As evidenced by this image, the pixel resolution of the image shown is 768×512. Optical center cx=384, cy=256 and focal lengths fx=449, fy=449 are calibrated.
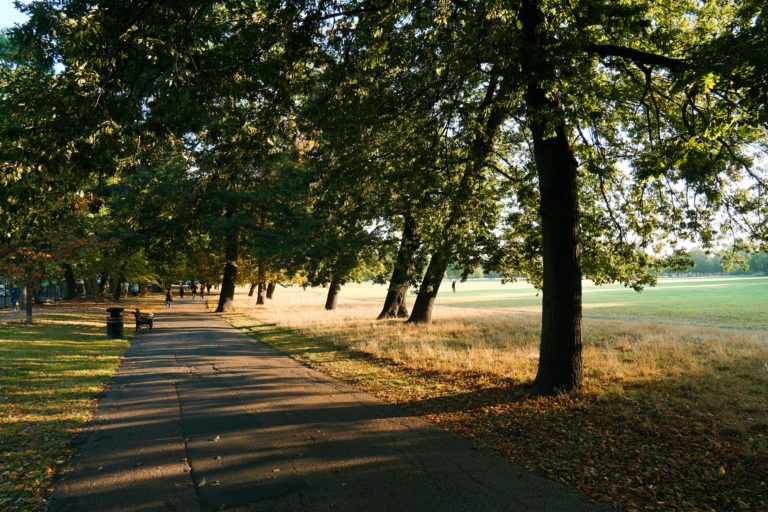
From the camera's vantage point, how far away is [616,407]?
24.0 feet

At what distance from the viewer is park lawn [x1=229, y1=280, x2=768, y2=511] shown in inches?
197

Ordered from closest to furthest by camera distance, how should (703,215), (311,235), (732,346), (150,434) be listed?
(150,434) < (703,215) < (732,346) < (311,235)

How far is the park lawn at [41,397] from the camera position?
5.13m

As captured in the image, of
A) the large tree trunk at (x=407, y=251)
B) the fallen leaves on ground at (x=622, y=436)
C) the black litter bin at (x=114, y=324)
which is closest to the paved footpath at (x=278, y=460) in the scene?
the fallen leaves on ground at (x=622, y=436)

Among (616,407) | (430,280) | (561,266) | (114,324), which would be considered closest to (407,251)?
(430,280)

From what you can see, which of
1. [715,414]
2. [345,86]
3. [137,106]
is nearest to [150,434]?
[137,106]

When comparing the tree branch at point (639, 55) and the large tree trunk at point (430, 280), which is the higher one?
the tree branch at point (639, 55)

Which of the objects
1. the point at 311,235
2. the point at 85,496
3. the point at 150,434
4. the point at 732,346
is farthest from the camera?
the point at 311,235

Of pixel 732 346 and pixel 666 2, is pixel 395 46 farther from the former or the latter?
pixel 732 346

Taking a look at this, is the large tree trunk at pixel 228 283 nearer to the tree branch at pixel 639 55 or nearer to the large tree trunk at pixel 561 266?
the large tree trunk at pixel 561 266

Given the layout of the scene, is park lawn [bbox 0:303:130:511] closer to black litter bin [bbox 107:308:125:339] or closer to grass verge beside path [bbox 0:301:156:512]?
grass verge beside path [bbox 0:301:156:512]

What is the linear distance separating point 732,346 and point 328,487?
13.4 meters

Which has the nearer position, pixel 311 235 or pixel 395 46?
pixel 395 46

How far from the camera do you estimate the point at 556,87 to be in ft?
22.0
